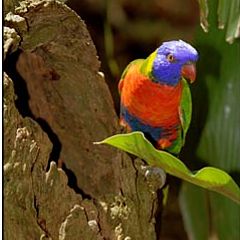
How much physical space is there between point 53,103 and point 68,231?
0.81ft

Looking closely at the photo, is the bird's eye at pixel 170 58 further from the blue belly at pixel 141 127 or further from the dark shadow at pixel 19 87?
the dark shadow at pixel 19 87

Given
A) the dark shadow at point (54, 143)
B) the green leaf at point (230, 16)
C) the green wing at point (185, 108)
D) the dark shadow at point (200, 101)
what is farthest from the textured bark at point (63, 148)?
the dark shadow at point (200, 101)

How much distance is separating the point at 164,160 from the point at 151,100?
0.20m

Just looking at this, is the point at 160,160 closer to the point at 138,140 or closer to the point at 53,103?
the point at 138,140

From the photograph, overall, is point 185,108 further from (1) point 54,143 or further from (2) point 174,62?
(1) point 54,143

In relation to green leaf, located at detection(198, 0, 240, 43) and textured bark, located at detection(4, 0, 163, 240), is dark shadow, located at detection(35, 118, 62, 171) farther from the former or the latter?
green leaf, located at detection(198, 0, 240, 43)

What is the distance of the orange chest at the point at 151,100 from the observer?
101cm

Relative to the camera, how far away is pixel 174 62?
37.5 inches

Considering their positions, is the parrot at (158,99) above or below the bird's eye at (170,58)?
below

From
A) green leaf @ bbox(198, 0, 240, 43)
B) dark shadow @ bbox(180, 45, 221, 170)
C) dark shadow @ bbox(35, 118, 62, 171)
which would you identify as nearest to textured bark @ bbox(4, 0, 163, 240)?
dark shadow @ bbox(35, 118, 62, 171)

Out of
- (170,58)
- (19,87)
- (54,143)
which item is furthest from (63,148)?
(170,58)

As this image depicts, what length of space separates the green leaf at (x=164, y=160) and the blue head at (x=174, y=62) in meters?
0.17

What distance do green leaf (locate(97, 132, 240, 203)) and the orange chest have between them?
0.57 ft

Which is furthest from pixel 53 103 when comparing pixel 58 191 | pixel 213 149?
pixel 213 149
